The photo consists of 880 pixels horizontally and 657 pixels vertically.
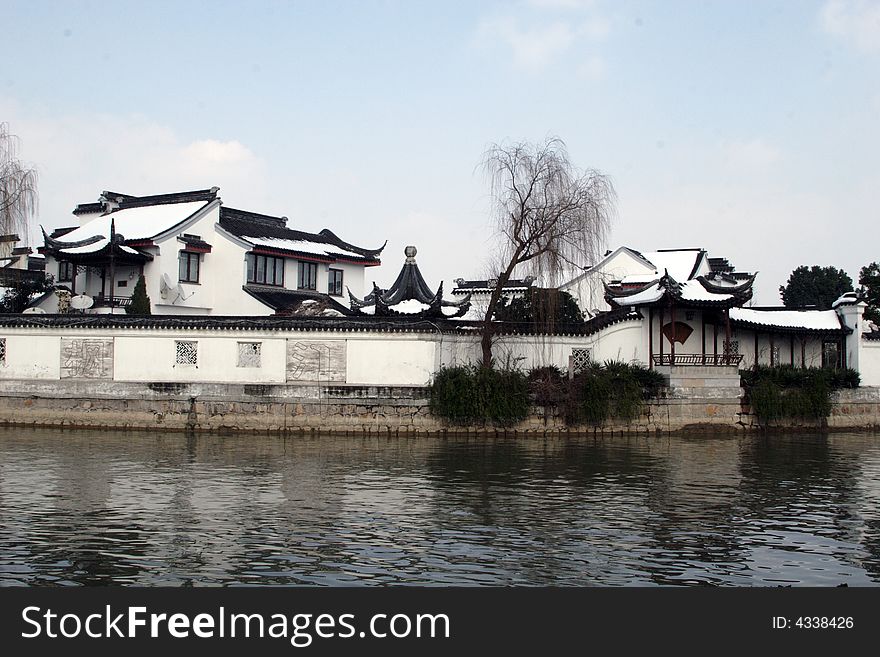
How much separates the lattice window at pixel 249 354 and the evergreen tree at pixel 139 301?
27.7 feet

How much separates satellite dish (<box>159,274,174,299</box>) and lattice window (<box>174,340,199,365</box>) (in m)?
9.36

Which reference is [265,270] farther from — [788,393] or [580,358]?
[788,393]

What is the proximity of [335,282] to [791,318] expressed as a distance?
21.0 m

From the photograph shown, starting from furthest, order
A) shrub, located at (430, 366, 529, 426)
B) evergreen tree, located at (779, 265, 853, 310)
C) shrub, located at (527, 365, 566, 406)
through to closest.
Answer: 1. evergreen tree, located at (779, 265, 853, 310)
2. shrub, located at (527, 365, 566, 406)
3. shrub, located at (430, 366, 529, 426)

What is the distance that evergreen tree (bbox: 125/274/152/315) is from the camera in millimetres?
34938

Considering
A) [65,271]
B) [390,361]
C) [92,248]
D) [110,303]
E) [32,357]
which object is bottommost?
[390,361]

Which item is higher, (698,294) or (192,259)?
(192,259)

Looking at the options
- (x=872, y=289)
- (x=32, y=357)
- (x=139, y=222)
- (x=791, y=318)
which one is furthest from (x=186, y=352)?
(x=872, y=289)

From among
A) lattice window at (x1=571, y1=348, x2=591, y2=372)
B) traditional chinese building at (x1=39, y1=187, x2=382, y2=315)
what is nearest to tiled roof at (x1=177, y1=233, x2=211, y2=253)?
traditional chinese building at (x1=39, y1=187, x2=382, y2=315)

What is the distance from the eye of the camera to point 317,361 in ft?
91.1

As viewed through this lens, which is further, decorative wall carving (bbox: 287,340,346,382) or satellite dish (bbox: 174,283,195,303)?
satellite dish (bbox: 174,283,195,303)

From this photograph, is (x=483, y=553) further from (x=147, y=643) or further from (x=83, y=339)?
(x=83, y=339)

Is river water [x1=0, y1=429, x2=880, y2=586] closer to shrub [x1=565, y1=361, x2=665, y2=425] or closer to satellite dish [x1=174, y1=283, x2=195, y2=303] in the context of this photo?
shrub [x1=565, y1=361, x2=665, y2=425]

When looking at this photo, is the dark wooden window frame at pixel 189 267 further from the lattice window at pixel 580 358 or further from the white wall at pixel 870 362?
the white wall at pixel 870 362
